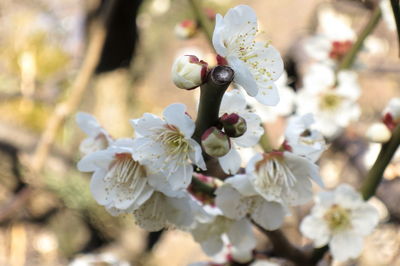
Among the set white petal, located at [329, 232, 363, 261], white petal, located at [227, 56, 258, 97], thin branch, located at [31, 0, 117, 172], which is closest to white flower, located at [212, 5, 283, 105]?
white petal, located at [227, 56, 258, 97]

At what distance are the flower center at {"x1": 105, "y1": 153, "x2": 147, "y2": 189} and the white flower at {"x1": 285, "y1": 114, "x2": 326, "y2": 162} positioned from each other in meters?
0.18

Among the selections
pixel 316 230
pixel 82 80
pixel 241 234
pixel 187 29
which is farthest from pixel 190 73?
pixel 82 80

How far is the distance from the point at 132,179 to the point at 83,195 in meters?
1.46

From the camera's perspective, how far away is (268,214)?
614 mm

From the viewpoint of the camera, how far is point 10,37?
2.77 m

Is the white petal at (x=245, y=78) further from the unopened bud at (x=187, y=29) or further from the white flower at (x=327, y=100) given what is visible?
the white flower at (x=327, y=100)

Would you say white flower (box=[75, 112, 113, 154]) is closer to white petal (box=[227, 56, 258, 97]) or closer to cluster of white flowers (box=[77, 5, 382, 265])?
cluster of white flowers (box=[77, 5, 382, 265])

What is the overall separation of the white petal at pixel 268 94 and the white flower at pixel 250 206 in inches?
4.8

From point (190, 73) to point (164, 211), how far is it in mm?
195

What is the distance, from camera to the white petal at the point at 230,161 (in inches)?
20.2

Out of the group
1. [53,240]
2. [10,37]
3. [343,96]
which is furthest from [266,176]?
[10,37]

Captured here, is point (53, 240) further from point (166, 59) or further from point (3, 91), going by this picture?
point (166, 59)

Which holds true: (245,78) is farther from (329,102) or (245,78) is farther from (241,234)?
(329,102)

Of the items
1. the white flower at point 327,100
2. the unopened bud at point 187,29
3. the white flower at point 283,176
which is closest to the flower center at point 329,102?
the white flower at point 327,100
